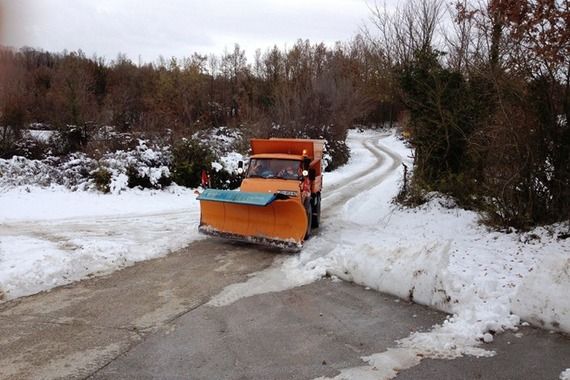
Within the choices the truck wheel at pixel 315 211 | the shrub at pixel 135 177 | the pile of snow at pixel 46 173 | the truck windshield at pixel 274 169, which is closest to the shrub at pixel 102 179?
the pile of snow at pixel 46 173

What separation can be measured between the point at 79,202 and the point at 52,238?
5.22 metres

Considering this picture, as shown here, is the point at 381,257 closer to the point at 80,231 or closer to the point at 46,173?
the point at 80,231

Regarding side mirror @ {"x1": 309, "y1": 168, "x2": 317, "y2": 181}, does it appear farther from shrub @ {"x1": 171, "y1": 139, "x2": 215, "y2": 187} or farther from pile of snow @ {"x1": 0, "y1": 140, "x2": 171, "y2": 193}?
shrub @ {"x1": 171, "y1": 139, "x2": 215, "y2": 187}

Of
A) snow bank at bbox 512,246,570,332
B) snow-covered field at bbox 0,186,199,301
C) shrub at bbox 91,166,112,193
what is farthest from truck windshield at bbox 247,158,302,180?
shrub at bbox 91,166,112,193

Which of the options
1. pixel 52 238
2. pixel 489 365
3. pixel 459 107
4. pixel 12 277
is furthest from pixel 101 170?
pixel 489 365

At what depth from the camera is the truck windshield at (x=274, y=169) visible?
12.0 metres

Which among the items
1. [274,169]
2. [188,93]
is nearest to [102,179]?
[274,169]

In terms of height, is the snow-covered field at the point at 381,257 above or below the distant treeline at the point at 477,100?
below

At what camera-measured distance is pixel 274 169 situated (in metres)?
12.2

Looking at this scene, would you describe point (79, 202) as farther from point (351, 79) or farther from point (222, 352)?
point (351, 79)

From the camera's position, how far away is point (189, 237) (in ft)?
38.4

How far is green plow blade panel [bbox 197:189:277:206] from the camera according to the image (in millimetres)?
10266

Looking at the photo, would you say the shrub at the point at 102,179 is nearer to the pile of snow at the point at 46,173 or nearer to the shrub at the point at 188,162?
the pile of snow at the point at 46,173

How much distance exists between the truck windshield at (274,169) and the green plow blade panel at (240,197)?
1.46 m
